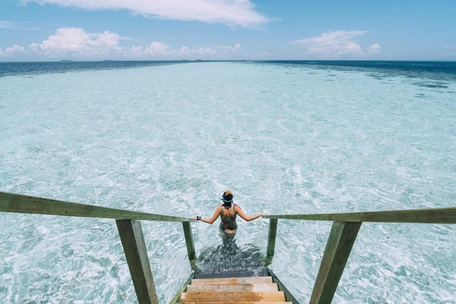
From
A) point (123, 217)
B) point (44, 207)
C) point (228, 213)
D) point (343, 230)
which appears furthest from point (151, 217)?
point (228, 213)

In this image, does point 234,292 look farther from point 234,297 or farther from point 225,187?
point 225,187

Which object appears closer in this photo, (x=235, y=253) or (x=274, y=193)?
(x=235, y=253)

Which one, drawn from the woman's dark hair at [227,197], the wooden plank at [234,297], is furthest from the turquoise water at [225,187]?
the wooden plank at [234,297]

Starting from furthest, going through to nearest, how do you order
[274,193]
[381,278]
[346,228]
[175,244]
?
1. [274,193]
2. [175,244]
3. [381,278]
4. [346,228]

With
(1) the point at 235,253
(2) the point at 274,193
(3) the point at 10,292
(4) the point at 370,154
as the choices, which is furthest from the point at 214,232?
(4) the point at 370,154

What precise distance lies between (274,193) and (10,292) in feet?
26.7

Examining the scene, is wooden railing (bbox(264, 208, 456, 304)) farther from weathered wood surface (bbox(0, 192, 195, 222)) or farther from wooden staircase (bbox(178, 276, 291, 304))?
weathered wood surface (bbox(0, 192, 195, 222))

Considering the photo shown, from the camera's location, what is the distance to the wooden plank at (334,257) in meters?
2.18

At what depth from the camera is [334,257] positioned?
230 cm

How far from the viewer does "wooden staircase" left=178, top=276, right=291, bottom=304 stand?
3.83 m

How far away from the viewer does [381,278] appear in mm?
5902

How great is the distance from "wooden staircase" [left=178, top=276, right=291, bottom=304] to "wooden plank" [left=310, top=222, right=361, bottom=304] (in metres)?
1.19

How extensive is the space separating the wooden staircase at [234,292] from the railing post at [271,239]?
4.11 feet

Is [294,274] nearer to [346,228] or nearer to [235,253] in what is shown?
[235,253]
